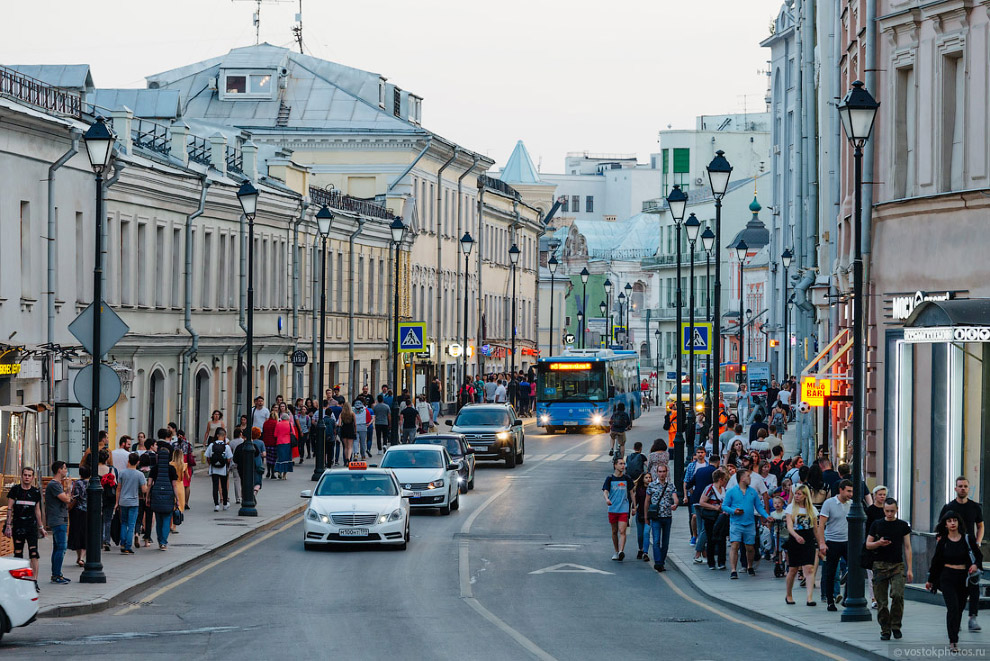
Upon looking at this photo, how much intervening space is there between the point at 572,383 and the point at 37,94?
103 feet

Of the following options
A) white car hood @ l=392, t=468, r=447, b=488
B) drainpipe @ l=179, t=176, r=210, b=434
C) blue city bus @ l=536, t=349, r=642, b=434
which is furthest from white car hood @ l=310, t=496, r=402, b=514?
blue city bus @ l=536, t=349, r=642, b=434

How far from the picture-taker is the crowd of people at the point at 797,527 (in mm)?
18125

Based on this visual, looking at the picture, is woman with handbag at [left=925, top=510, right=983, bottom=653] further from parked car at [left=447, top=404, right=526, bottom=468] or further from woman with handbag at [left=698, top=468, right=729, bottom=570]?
parked car at [left=447, top=404, right=526, bottom=468]

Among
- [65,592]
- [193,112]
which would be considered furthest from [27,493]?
[193,112]

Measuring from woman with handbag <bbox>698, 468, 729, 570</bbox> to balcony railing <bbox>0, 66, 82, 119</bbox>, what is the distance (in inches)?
587

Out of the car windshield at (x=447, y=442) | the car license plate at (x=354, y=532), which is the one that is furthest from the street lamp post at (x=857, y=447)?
the car windshield at (x=447, y=442)

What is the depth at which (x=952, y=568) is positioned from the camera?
686 inches

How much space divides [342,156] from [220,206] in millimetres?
27725

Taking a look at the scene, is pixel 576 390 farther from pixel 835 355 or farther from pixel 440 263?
pixel 835 355

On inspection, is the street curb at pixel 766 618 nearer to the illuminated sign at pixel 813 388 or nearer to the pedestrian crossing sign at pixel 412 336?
the illuminated sign at pixel 813 388

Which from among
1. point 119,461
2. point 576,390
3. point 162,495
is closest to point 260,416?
Result: point 119,461

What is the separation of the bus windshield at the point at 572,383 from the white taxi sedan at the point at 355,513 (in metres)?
33.5

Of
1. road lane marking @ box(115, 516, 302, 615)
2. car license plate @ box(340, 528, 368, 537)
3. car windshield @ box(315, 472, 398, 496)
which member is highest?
car windshield @ box(315, 472, 398, 496)

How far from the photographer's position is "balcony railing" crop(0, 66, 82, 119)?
32.6m
